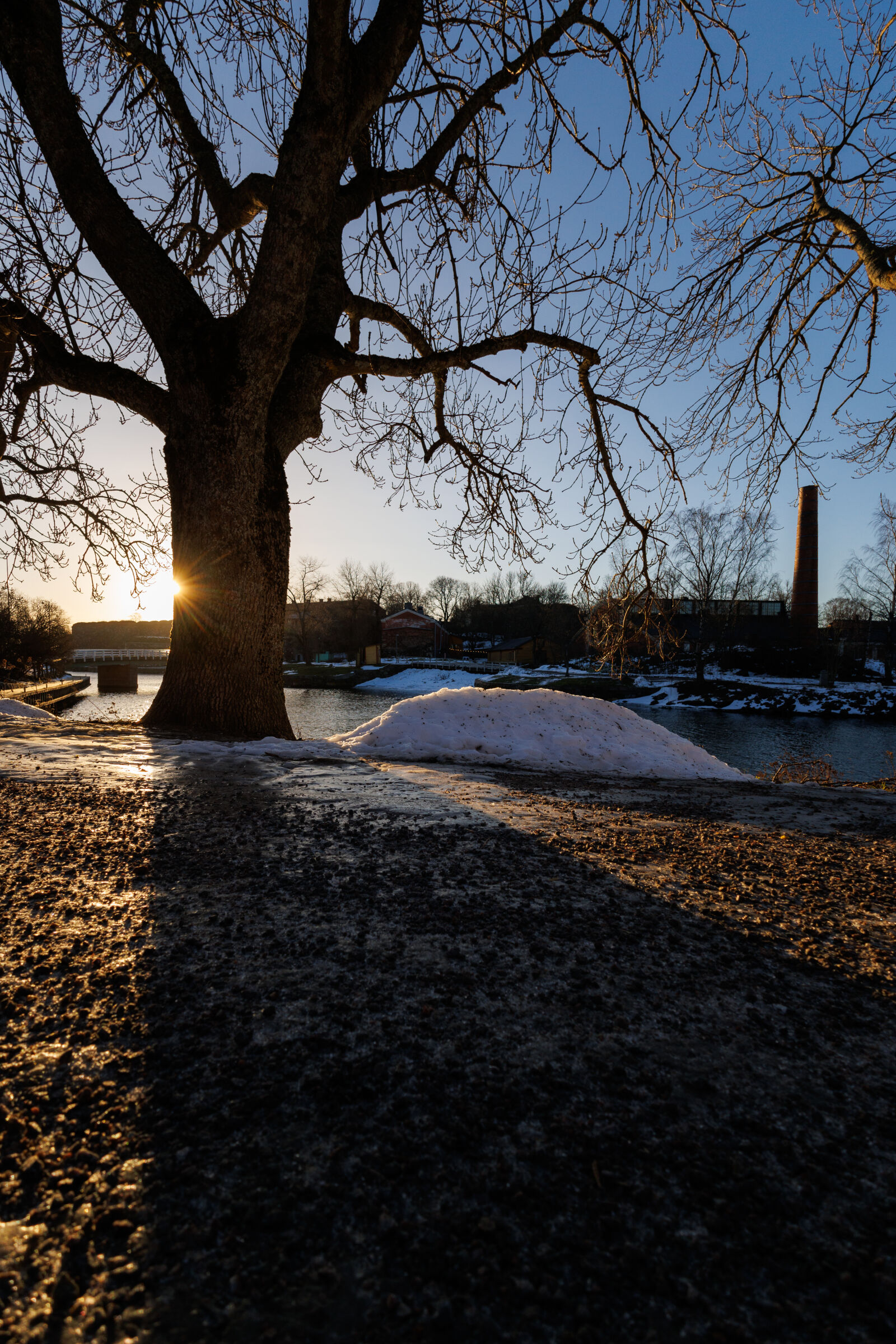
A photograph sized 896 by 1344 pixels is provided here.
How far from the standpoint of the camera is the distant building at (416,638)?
6900cm

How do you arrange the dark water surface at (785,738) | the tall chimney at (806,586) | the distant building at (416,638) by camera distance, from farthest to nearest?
1. the distant building at (416,638)
2. the tall chimney at (806,586)
3. the dark water surface at (785,738)

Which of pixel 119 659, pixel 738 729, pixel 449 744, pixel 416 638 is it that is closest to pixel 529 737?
pixel 449 744

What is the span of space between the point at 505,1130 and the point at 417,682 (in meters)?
43.0

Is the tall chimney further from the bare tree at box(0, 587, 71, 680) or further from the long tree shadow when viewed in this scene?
the long tree shadow

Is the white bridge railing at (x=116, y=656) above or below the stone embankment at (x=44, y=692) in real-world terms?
above

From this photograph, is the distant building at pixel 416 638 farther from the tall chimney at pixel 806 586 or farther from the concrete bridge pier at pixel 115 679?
the concrete bridge pier at pixel 115 679

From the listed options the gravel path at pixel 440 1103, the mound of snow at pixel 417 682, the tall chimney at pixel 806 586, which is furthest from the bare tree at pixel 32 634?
the tall chimney at pixel 806 586

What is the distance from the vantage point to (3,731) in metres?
5.71

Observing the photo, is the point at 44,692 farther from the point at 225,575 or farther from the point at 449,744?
the point at 449,744

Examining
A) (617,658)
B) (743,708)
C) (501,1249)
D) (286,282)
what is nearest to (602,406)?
(617,658)

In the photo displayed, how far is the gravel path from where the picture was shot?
0.87m

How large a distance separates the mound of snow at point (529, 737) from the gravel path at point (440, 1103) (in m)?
4.02

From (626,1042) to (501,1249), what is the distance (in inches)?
23.6

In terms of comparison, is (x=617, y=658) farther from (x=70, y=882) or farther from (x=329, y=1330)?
(x=329, y=1330)
